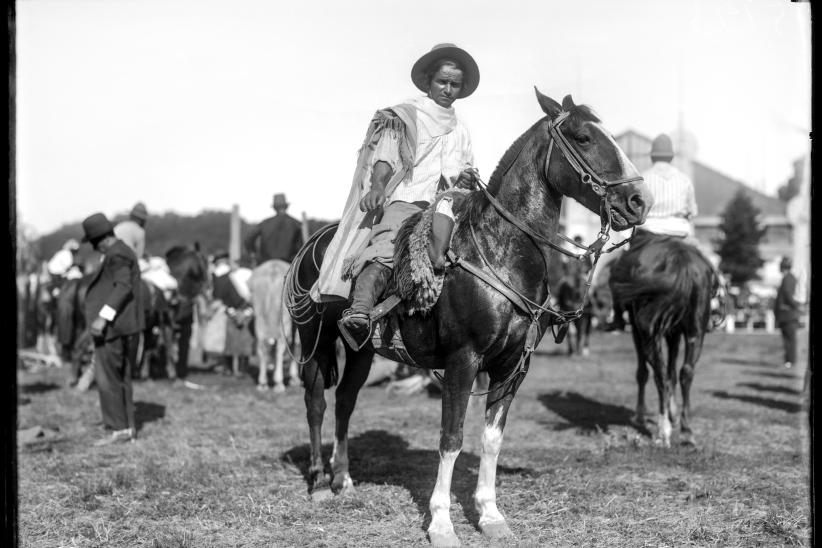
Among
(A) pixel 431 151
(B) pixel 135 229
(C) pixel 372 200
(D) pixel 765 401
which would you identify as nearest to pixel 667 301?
(A) pixel 431 151

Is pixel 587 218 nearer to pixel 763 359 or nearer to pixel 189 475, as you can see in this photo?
pixel 763 359

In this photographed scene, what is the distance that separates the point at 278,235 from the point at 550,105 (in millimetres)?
8059

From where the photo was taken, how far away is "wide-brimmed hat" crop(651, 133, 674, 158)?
8.91m

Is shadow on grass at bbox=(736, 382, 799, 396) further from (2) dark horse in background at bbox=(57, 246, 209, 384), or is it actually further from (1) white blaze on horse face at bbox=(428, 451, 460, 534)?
(2) dark horse in background at bbox=(57, 246, 209, 384)

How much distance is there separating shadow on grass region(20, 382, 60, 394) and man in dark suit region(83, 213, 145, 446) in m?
4.40

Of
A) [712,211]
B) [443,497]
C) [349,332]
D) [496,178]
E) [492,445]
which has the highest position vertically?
[712,211]

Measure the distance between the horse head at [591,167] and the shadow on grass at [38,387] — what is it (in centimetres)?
1019

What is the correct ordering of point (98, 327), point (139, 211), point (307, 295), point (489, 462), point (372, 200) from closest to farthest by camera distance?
point (372, 200) → point (489, 462) → point (307, 295) → point (98, 327) → point (139, 211)

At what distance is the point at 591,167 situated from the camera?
4934mm

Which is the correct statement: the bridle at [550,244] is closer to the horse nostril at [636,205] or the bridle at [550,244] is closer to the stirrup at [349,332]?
the horse nostril at [636,205]

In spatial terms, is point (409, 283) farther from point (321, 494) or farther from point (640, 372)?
point (640, 372)

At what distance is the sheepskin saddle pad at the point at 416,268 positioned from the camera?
5.06 meters

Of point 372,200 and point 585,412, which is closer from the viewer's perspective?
point 372,200

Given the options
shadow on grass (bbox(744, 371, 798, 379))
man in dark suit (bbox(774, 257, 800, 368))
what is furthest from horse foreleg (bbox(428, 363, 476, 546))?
man in dark suit (bbox(774, 257, 800, 368))
